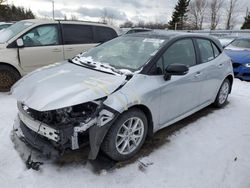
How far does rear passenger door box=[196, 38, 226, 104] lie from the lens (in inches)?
167

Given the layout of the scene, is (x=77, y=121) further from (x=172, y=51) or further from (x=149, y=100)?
(x=172, y=51)

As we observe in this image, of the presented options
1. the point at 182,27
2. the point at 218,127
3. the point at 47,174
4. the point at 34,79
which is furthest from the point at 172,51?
the point at 182,27

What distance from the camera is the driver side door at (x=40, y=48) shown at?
5777 millimetres

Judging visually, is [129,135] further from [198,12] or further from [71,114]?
[198,12]

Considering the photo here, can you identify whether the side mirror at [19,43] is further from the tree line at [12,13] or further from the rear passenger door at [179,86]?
the tree line at [12,13]

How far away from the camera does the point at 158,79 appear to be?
3.30 metres

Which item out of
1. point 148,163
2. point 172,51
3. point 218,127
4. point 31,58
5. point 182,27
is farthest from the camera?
point 182,27

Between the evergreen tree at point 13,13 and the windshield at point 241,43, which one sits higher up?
the evergreen tree at point 13,13

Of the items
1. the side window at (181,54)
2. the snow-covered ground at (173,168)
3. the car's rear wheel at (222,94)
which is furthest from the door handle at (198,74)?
the car's rear wheel at (222,94)

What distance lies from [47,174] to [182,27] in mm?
46595

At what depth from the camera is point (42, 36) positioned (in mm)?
6086

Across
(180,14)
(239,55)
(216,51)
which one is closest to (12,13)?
(180,14)

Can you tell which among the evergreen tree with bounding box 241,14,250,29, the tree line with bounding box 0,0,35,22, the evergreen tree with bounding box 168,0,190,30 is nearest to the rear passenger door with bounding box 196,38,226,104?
the tree line with bounding box 0,0,35,22

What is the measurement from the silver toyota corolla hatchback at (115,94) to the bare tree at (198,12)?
152ft
